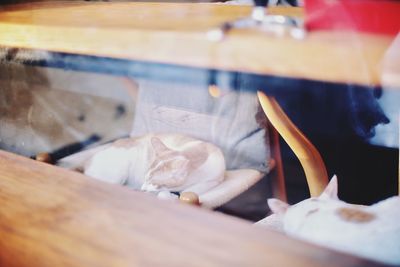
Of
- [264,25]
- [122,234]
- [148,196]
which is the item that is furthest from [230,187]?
[264,25]

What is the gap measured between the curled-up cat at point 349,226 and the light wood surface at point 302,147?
1.18 ft

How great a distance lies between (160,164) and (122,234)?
517 millimetres

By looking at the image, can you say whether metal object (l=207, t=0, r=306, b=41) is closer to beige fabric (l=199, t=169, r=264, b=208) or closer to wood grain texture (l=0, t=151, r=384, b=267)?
wood grain texture (l=0, t=151, r=384, b=267)

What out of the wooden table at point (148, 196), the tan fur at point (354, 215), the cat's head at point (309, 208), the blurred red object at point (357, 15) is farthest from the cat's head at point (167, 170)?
the blurred red object at point (357, 15)

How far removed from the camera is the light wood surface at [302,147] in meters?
1.24

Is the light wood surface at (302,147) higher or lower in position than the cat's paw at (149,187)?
higher

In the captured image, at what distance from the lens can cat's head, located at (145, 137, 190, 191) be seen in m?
1.29

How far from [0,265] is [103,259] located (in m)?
0.21

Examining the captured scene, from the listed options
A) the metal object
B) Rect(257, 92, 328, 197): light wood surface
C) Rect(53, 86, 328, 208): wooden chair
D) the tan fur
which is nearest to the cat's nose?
Rect(53, 86, 328, 208): wooden chair

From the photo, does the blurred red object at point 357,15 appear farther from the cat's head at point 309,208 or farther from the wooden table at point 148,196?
the cat's head at point 309,208

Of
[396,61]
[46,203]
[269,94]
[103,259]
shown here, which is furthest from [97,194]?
[396,61]

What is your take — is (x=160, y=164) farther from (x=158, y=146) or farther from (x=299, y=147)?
(x=299, y=147)

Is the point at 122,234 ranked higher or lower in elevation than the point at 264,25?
lower

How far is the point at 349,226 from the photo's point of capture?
77 centimetres
